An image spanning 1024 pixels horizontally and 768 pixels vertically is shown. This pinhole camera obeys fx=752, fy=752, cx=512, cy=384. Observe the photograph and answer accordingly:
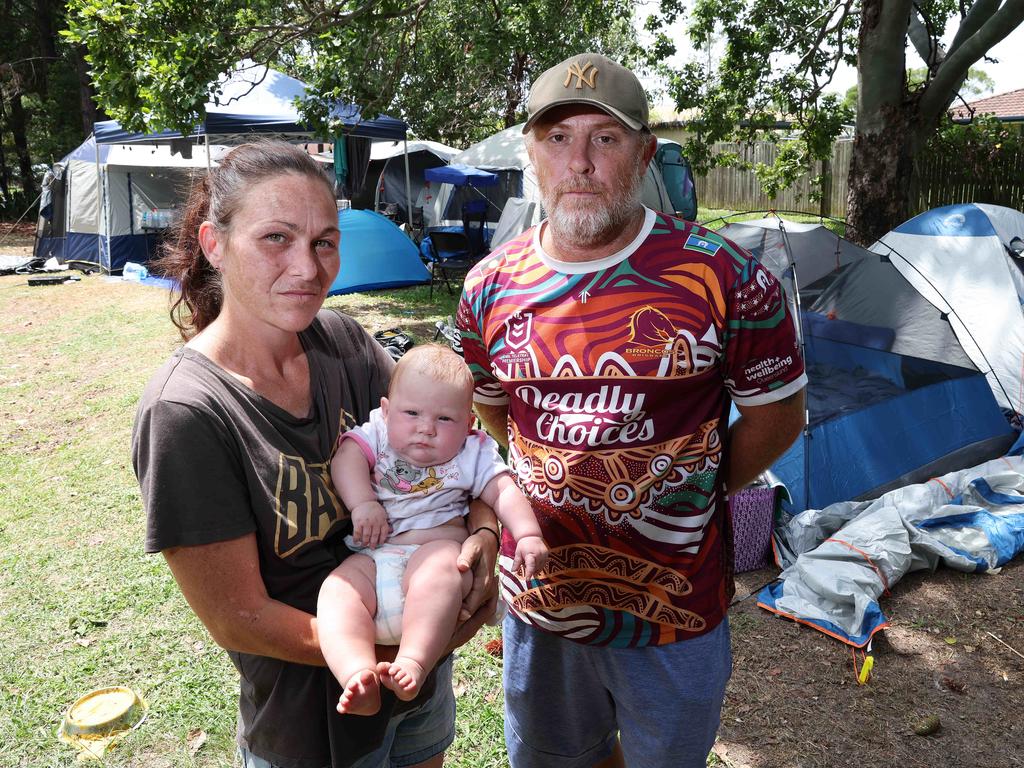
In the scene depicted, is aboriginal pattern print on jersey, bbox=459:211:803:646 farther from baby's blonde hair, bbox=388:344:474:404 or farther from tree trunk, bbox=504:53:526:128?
tree trunk, bbox=504:53:526:128

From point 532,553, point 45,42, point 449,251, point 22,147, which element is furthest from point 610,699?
point 22,147

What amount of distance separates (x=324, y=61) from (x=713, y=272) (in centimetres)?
775

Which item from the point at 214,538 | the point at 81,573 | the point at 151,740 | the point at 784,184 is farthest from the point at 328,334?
the point at 784,184

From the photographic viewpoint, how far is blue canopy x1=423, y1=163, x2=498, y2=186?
11750 mm

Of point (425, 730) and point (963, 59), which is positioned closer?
point (425, 730)

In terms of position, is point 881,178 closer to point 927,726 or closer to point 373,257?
point 927,726

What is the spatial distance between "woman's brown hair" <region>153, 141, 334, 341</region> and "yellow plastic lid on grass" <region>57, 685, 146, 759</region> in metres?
2.04

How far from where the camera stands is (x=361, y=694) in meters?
1.28

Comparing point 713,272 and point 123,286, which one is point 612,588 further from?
point 123,286

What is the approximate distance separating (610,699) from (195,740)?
182 cm

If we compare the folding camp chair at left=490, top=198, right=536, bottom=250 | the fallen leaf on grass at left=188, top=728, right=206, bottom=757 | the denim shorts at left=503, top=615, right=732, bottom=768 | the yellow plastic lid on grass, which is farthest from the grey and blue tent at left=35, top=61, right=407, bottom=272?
the denim shorts at left=503, top=615, right=732, bottom=768

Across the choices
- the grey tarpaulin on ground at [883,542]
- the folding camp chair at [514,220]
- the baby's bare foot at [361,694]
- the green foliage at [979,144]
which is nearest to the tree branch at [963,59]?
the grey tarpaulin on ground at [883,542]

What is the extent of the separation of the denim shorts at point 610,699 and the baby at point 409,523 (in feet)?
1.40

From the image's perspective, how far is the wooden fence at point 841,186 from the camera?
527 inches
